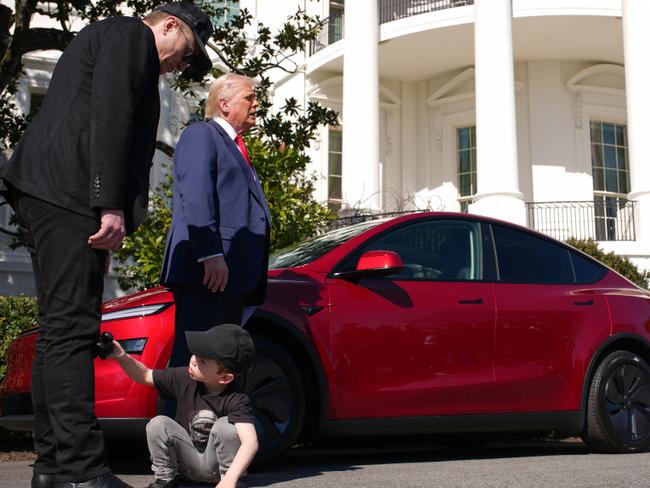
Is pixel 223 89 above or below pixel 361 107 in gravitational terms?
below

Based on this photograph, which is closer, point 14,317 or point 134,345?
point 134,345

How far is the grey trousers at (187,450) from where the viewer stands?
283 cm

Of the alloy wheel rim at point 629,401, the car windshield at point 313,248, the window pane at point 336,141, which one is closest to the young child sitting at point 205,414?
the car windshield at point 313,248

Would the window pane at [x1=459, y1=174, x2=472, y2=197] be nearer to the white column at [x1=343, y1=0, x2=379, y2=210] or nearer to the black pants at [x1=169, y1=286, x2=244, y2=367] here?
the white column at [x1=343, y1=0, x2=379, y2=210]

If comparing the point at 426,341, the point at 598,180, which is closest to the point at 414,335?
the point at 426,341

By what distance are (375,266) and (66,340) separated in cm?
192

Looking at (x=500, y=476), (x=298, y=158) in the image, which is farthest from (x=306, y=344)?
(x=298, y=158)

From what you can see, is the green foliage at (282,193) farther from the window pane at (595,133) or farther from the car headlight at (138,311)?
the window pane at (595,133)

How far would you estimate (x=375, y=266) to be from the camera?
422 centimetres

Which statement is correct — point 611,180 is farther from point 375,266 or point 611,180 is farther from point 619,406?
point 375,266

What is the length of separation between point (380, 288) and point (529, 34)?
14.4 meters

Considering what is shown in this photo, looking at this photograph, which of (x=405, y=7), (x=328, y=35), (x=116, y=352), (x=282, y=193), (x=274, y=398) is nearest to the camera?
(x=116, y=352)

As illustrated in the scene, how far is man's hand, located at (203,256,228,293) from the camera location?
3.27m

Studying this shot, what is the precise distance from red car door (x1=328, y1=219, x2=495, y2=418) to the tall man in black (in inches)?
65.4
